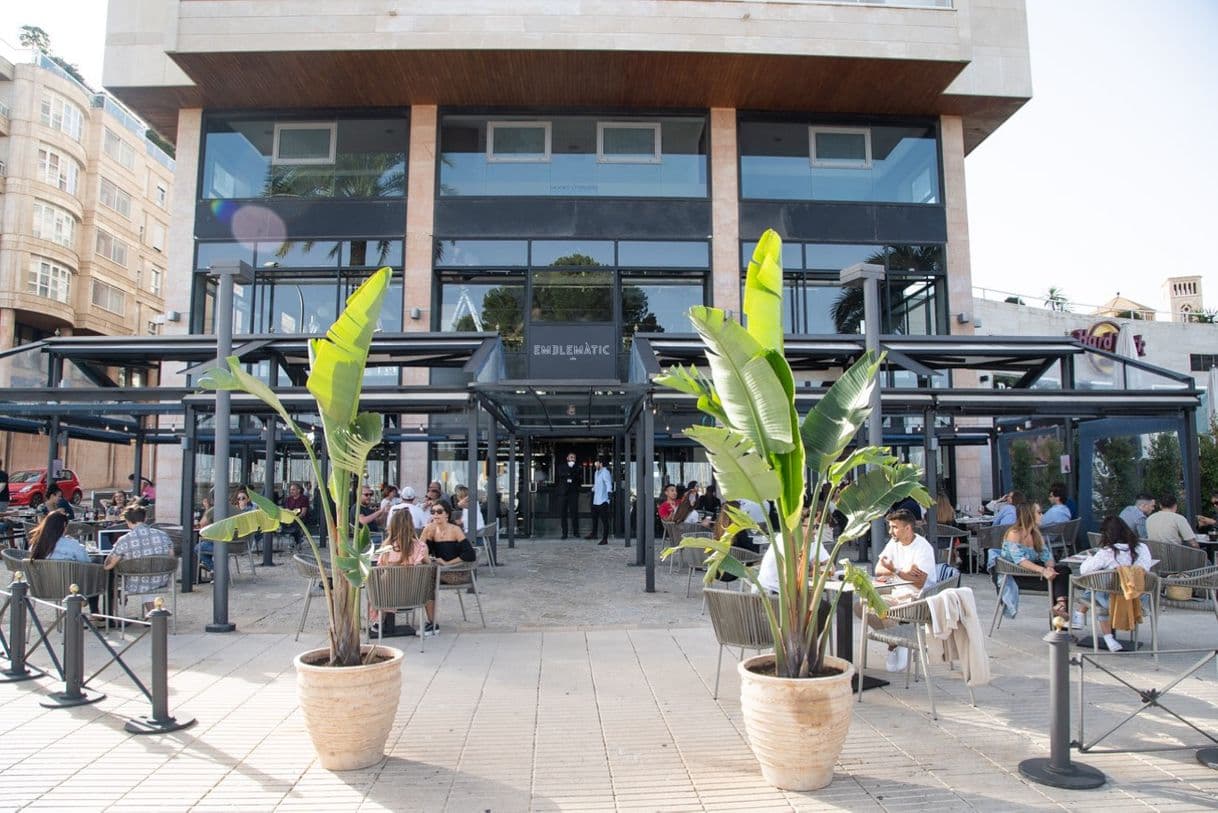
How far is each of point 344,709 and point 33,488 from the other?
28787 millimetres

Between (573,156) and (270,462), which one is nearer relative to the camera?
(270,462)

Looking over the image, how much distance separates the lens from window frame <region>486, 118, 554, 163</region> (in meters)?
19.2

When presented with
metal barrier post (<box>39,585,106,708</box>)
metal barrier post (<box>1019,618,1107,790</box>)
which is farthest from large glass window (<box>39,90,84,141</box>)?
metal barrier post (<box>1019,618,1107,790</box>)

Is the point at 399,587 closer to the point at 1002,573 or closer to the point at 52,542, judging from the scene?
the point at 52,542

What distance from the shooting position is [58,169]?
137ft

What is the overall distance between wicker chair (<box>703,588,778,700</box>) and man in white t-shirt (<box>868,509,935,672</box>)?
48.0 inches

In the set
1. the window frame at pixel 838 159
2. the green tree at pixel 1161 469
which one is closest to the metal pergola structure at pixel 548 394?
the green tree at pixel 1161 469

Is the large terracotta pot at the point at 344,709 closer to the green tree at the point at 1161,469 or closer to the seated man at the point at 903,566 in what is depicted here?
the seated man at the point at 903,566

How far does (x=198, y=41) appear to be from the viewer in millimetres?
17484

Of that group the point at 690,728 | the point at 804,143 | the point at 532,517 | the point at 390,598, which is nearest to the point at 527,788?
the point at 690,728

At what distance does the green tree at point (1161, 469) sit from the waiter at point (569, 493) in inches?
456

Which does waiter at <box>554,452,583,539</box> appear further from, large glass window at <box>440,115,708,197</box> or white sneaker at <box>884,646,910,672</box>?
white sneaker at <box>884,646,910,672</box>

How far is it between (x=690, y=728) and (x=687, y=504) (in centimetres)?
899

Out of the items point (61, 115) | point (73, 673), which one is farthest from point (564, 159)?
point (61, 115)
